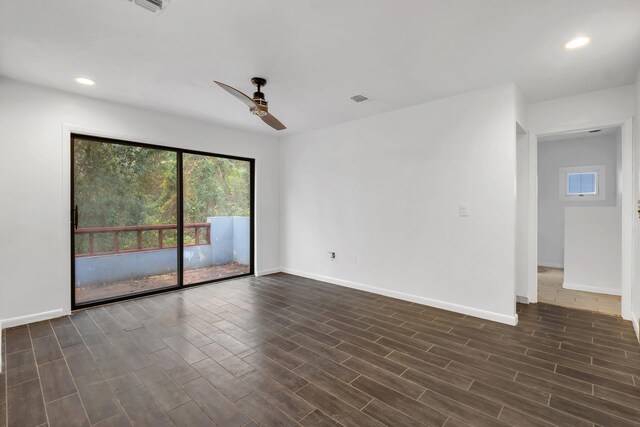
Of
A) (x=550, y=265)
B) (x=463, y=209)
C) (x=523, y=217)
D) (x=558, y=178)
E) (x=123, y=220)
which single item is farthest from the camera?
(x=550, y=265)

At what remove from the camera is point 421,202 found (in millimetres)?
3971

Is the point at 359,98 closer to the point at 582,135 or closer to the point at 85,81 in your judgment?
the point at 85,81

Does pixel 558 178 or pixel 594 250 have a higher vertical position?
pixel 558 178

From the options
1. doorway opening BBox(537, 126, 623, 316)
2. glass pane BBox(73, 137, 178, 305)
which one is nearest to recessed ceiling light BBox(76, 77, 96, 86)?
glass pane BBox(73, 137, 178, 305)

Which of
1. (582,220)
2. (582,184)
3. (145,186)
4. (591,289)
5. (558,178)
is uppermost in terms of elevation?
(558,178)

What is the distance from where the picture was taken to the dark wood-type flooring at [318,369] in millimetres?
1882

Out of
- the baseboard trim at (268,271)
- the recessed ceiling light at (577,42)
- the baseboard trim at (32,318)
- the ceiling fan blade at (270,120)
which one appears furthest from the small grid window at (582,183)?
the baseboard trim at (32,318)

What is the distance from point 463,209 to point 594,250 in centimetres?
263

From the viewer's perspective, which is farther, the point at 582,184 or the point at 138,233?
the point at 582,184

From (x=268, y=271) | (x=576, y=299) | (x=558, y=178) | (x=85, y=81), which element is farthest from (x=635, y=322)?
(x=85, y=81)

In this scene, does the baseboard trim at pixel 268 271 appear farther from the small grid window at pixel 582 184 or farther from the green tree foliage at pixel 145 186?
the small grid window at pixel 582 184

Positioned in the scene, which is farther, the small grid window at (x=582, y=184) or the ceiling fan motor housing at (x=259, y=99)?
the small grid window at (x=582, y=184)

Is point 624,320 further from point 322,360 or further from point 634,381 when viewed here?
point 322,360

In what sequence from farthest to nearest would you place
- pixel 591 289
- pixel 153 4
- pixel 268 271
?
pixel 268 271
pixel 591 289
pixel 153 4
